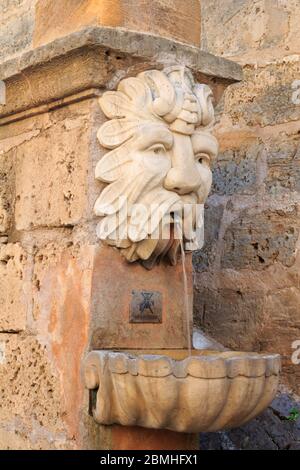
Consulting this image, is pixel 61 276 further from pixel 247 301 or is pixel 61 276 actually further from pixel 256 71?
pixel 256 71

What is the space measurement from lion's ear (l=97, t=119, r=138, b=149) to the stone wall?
3.33 feet

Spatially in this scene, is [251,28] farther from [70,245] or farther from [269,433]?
[269,433]

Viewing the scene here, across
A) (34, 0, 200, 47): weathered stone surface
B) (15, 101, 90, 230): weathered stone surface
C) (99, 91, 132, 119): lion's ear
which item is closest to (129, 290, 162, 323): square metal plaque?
(15, 101, 90, 230): weathered stone surface

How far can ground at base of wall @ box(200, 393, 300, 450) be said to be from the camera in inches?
122

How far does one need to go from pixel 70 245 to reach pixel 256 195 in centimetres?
109

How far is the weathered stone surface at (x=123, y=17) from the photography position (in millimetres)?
2611

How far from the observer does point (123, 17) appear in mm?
2619

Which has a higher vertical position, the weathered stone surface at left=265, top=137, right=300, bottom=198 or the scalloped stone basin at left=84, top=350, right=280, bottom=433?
the weathered stone surface at left=265, top=137, right=300, bottom=198

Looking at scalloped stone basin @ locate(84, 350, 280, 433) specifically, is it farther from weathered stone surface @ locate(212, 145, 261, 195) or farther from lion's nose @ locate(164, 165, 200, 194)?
weathered stone surface @ locate(212, 145, 261, 195)

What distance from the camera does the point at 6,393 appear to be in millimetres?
2869

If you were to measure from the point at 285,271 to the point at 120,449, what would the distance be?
1122mm

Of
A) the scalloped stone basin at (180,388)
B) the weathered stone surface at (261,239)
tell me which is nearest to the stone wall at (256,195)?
the weathered stone surface at (261,239)

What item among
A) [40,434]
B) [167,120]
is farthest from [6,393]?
[167,120]

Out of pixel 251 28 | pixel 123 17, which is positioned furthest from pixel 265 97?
pixel 123 17
